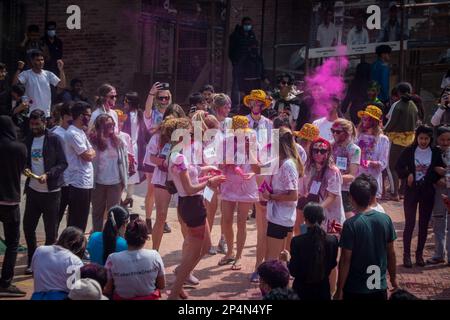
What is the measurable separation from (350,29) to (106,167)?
9.13 metres

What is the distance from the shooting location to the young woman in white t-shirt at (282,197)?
26.3 feet

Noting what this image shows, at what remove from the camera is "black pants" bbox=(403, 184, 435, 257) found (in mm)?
9578

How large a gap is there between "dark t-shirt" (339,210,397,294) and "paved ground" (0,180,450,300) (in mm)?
2005

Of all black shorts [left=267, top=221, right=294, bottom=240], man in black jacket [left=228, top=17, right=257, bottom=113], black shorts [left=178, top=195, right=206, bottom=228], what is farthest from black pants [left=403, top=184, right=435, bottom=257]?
man in black jacket [left=228, top=17, right=257, bottom=113]

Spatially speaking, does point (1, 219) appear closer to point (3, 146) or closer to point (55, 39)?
point (3, 146)

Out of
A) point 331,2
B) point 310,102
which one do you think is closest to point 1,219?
point 310,102

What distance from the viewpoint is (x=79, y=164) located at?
8.99 meters

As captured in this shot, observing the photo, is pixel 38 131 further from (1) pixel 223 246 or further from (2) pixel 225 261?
(1) pixel 223 246

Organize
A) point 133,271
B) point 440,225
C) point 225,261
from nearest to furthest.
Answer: point 133,271 < point 225,261 < point 440,225

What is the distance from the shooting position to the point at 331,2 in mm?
17219

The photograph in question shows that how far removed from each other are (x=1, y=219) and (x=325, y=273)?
3.54 metres

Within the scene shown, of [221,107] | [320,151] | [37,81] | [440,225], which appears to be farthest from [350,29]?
[320,151]

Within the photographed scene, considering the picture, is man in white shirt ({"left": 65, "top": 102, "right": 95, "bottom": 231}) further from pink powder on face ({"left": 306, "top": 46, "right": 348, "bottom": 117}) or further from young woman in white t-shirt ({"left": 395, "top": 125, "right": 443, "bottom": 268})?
pink powder on face ({"left": 306, "top": 46, "right": 348, "bottom": 117})
